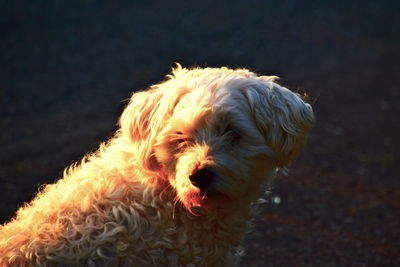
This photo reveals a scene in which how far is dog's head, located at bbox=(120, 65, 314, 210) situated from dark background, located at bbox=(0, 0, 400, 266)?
1021mm

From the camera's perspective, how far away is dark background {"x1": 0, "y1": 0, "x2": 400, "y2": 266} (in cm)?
672

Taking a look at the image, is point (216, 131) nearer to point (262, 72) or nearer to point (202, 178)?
point (202, 178)

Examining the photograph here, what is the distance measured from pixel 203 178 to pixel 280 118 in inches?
23.4

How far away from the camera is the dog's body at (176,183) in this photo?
349cm

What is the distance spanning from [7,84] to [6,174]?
3043 millimetres

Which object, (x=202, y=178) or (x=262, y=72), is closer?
(x=202, y=178)

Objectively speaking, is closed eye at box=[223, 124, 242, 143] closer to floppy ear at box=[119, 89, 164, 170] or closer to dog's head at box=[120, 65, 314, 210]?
dog's head at box=[120, 65, 314, 210]

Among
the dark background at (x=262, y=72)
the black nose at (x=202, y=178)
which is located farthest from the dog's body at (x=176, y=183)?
the dark background at (x=262, y=72)

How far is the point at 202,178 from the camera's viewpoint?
347cm

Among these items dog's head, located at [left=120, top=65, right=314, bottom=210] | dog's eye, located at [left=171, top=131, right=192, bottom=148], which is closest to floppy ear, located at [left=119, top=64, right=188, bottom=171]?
dog's head, located at [left=120, top=65, right=314, bottom=210]

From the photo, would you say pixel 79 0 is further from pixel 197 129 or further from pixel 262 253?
pixel 197 129

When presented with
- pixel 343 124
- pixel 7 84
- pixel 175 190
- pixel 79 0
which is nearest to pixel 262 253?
pixel 175 190

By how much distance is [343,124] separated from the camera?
9984 mm

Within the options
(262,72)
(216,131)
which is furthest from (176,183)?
(262,72)
